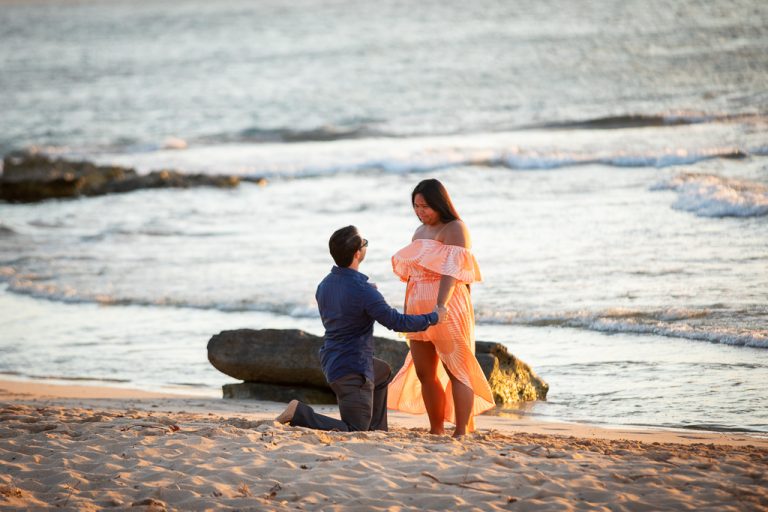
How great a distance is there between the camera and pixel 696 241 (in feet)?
45.4

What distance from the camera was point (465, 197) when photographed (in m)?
19.9

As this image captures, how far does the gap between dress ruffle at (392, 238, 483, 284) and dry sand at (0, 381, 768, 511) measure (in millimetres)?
1064

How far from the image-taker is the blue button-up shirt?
6.53m

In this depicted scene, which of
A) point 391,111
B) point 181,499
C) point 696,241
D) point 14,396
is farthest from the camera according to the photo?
point 391,111

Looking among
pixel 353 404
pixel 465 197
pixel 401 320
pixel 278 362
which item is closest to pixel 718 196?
pixel 465 197

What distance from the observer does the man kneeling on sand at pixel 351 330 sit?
6473 mm

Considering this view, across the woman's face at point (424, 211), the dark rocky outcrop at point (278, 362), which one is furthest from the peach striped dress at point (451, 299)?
the dark rocky outcrop at point (278, 362)

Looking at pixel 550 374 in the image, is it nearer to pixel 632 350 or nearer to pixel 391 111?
pixel 632 350

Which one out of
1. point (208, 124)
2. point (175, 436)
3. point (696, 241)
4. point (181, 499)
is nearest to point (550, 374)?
point (175, 436)

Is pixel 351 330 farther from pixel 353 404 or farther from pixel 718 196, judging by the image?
pixel 718 196

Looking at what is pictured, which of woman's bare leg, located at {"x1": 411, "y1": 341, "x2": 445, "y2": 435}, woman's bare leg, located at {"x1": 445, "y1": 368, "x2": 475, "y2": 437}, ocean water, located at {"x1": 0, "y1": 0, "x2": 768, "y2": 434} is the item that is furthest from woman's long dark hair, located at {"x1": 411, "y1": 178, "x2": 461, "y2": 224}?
ocean water, located at {"x1": 0, "y1": 0, "x2": 768, "y2": 434}

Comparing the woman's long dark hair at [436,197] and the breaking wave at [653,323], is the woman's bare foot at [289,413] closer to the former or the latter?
the woman's long dark hair at [436,197]

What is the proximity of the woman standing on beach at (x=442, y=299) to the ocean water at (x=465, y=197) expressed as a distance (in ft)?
4.96

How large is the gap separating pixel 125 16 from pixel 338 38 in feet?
100
